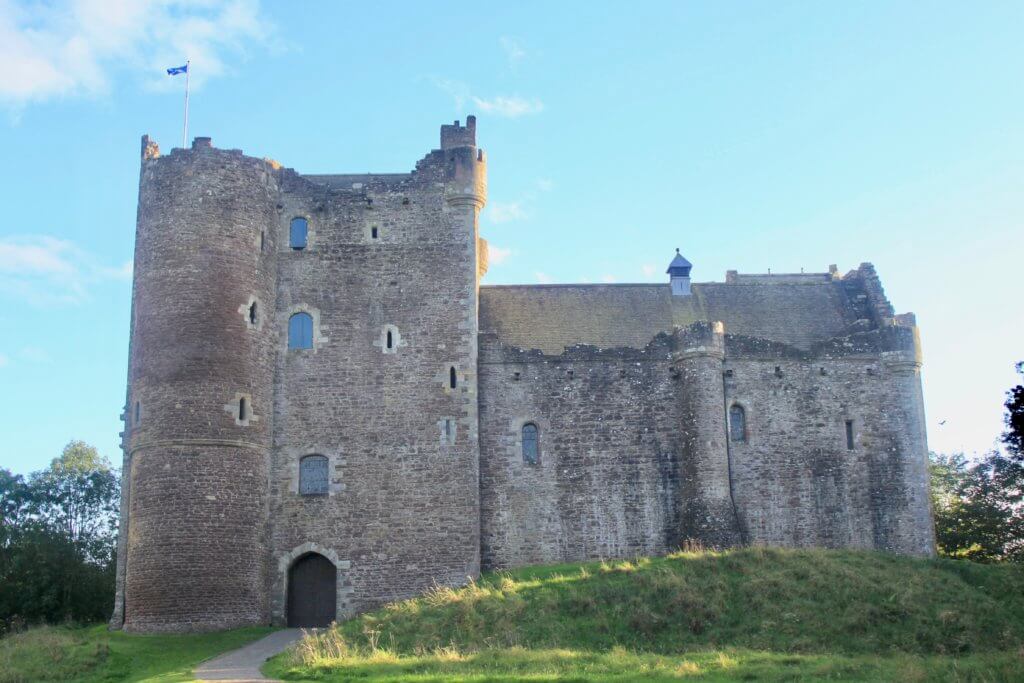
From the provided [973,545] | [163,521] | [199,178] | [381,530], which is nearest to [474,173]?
[199,178]

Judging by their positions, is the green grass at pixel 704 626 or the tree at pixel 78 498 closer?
the green grass at pixel 704 626

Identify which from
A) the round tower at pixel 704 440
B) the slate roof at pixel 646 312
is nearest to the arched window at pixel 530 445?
the slate roof at pixel 646 312

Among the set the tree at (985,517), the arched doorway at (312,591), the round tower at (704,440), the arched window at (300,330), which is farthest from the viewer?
the tree at (985,517)

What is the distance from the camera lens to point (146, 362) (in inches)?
1341

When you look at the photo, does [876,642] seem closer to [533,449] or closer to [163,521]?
[533,449]

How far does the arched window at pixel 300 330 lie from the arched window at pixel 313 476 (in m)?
3.58

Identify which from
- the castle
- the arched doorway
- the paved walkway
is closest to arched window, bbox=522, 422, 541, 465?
the castle

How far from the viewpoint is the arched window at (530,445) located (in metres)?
36.7

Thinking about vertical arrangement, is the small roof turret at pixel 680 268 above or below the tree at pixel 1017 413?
above

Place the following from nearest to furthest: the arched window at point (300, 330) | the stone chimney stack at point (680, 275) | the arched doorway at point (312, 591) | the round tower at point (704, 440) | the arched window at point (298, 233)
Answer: the arched doorway at point (312, 591), the round tower at point (704, 440), the arched window at point (300, 330), the arched window at point (298, 233), the stone chimney stack at point (680, 275)

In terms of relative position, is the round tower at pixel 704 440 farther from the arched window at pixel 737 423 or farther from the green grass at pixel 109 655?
the green grass at pixel 109 655

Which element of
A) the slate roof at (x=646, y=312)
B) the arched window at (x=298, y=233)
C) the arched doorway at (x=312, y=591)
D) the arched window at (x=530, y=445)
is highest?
the arched window at (x=298, y=233)

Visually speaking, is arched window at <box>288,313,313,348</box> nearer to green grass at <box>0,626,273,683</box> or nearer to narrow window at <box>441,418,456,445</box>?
narrow window at <box>441,418,456,445</box>

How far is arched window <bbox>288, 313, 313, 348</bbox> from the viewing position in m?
36.6
